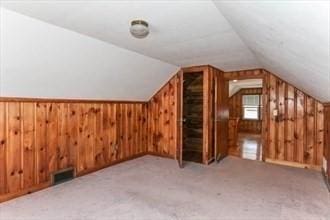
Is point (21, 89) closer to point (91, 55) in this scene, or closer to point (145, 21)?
point (91, 55)

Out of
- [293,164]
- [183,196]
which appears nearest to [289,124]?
[293,164]

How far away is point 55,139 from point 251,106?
28.0 feet

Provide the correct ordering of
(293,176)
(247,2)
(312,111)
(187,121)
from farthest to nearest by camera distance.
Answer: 1. (187,121)
2. (312,111)
3. (293,176)
4. (247,2)

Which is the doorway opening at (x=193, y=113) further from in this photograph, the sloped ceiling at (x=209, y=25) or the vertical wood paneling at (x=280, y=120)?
the sloped ceiling at (x=209, y=25)

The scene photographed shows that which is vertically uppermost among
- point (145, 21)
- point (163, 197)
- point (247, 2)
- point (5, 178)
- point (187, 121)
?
point (145, 21)

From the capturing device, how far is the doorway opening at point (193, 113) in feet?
17.0

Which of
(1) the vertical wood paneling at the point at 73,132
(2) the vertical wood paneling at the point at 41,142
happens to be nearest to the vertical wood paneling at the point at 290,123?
(1) the vertical wood paneling at the point at 73,132

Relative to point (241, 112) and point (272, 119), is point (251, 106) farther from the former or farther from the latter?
point (272, 119)

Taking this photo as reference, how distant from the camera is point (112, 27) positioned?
2.35 metres

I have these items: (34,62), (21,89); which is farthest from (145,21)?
(21,89)

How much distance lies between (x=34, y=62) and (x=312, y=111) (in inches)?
170

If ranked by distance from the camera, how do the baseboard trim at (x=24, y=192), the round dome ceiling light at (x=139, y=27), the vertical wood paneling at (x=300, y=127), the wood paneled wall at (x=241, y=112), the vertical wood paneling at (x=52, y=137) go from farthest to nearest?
the wood paneled wall at (x=241, y=112), the vertical wood paneling at (x=300, y=127), the vertical wood paneling at (x=52, y=137), the baseboard trim at (x=24, y=192), the round dome ceiling light at (x=139, y=27)

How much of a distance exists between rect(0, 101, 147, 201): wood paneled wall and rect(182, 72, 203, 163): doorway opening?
1358 mm

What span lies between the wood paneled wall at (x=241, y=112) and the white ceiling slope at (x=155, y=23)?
22.3 ft
